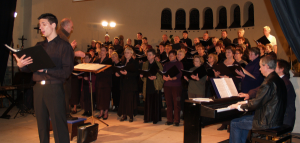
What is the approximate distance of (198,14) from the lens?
1387cm

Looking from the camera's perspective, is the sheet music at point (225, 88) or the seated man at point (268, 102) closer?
the seated man at point (268, 102)

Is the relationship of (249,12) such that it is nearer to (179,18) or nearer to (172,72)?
(179,18)

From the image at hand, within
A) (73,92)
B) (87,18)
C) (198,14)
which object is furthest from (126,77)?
(198,14)

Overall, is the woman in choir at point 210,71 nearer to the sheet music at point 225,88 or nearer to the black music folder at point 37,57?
the sheet music at point 225,88

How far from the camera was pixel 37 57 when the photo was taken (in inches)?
103

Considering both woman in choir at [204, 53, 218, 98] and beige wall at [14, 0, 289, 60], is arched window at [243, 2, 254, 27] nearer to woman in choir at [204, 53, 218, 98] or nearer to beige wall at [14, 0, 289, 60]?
beige wall at [14, 0, 289, 60]

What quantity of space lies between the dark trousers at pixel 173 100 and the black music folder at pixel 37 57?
3.41 metres

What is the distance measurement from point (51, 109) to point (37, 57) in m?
0.61

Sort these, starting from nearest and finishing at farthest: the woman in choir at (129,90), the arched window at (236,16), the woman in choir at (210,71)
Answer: the woman in choir at (210,71) → the woman in choir at (129,90) → the arched window at (236,16)

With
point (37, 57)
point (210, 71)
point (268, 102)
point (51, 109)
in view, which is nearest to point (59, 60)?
point (37, 57)

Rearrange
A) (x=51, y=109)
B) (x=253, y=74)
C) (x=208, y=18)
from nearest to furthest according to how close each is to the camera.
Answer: (x=51, y=109), (x=253, y=74), (x=208, y=18)

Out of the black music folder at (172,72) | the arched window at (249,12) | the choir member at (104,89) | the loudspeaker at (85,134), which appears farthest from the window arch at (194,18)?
the loudspeaker at (85,134)

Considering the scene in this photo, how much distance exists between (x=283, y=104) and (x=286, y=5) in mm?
1221

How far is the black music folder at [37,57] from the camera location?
8.46 feet
